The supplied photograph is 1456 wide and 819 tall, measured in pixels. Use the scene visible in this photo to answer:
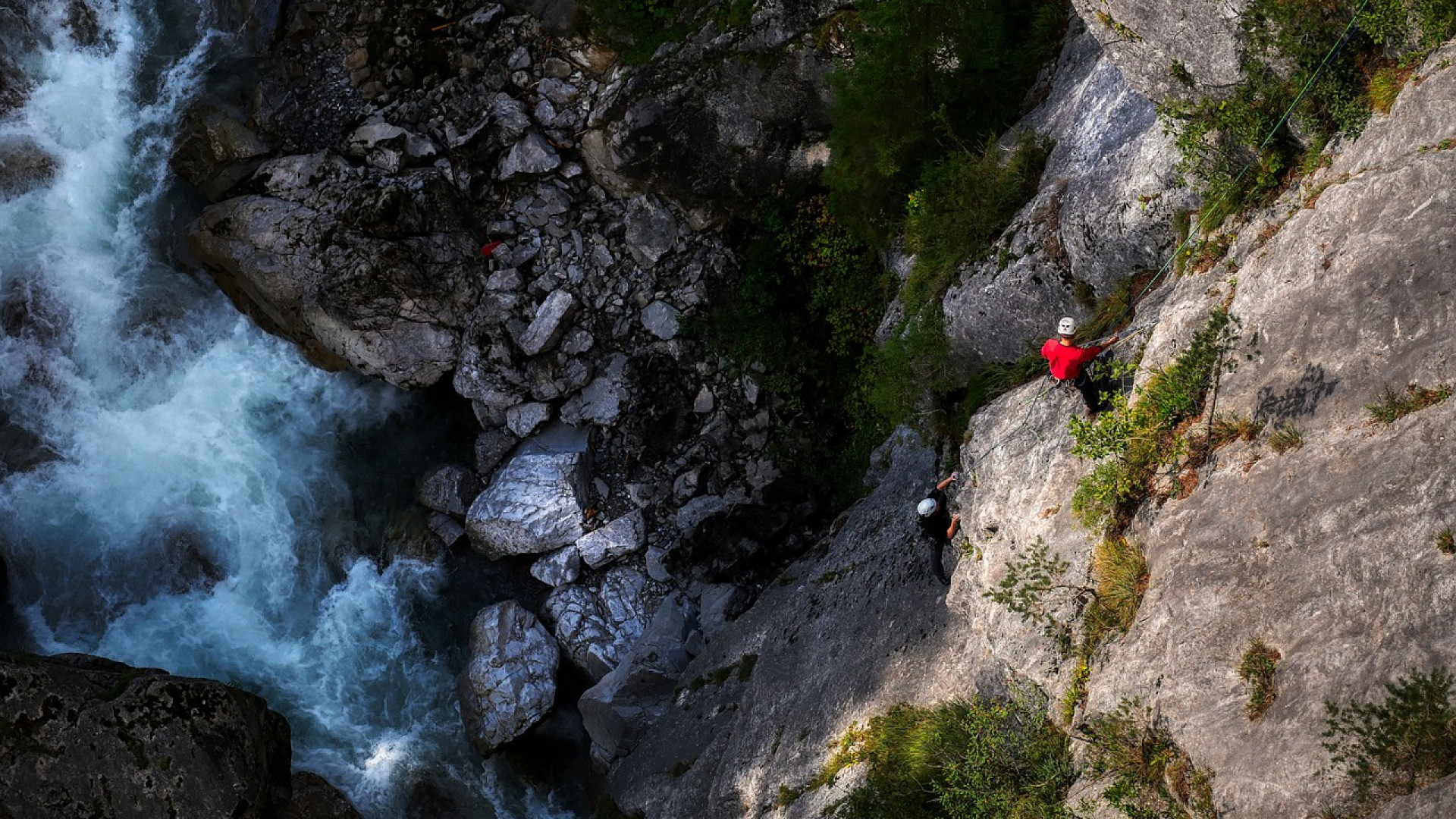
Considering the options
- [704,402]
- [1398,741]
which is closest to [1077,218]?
[1398,741]

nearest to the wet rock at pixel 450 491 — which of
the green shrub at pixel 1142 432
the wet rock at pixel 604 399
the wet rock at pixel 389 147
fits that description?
the wet rock at pixel 604 399

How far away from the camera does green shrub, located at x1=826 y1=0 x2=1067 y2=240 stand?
47.4ft

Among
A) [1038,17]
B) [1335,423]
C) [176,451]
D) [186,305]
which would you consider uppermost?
[186,305]

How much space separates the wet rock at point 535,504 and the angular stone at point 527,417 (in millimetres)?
490

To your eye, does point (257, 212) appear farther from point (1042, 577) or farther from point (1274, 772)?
point (1274, 772)

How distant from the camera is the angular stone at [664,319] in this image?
20.0 m

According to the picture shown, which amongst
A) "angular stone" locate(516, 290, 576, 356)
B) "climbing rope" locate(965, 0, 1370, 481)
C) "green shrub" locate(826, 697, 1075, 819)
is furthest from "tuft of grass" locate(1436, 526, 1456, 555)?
"angular stone" locate(516, 290, 576, 356)

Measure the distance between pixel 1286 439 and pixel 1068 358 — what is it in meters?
2.51

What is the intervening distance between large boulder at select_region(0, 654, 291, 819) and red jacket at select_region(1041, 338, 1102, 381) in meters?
13.8

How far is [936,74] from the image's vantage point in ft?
48.5

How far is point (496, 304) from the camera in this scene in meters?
20.2

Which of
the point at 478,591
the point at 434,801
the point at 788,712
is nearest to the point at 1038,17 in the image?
the point at 788,712

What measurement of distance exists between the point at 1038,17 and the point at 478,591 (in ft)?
46.9

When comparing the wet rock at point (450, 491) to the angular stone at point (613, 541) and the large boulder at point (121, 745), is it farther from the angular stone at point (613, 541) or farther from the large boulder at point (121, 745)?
the large boulder at point (121, 745)
